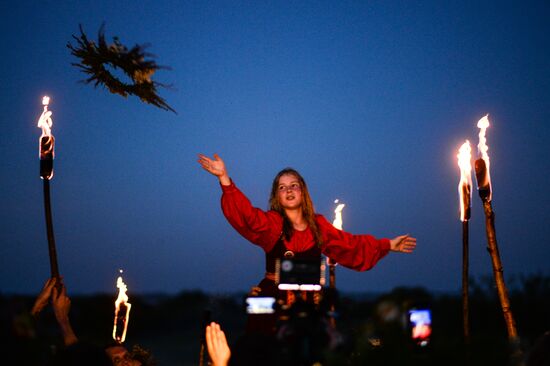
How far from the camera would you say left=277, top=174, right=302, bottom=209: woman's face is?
18.0 feet

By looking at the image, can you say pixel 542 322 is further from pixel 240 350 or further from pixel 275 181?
pixel 240 350

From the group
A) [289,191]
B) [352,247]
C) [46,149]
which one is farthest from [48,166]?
[352,247]

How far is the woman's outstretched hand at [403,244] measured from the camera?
18.7ft

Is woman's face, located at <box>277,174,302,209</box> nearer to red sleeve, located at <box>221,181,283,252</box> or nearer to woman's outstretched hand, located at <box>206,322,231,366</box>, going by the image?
red sleeve, located at <box>221,181,283,252</box>

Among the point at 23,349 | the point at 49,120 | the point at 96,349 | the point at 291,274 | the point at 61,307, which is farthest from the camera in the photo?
the point at 49,120

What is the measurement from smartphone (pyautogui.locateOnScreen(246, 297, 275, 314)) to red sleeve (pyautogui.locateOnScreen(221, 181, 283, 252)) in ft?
6.35

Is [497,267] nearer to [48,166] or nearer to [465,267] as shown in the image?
[465,267]

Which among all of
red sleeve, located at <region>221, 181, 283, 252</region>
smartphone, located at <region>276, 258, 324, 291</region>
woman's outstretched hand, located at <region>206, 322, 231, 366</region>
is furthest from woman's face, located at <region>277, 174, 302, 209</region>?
woman's outstretched hand, located at <region>206, 322, 231, 366</region>

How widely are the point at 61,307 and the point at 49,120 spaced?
5.63ft

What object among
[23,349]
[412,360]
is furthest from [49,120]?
[412,360]

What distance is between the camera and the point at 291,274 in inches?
136

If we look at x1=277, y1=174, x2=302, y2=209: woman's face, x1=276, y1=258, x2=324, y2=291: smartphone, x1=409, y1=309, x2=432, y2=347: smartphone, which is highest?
x1=277, y1=174, x2=302, y2=209: woman's face

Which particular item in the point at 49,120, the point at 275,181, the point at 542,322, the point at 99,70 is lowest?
the point at 542,322

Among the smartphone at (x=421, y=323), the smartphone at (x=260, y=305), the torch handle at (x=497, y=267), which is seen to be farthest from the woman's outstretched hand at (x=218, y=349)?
the torch handle at (x=497, y=267)
